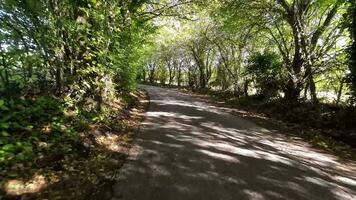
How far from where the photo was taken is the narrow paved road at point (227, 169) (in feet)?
17.7

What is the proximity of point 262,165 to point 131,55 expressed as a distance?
9443 mm

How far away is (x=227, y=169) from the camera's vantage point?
6.54 m

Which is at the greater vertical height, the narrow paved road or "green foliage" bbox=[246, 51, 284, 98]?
"green foliage" bbox=[246, 51, 284, 98]

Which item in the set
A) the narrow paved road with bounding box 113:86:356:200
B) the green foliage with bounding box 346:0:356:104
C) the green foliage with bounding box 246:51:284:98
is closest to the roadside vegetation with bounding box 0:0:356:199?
the green foliage with bounding box 346:0:356:104

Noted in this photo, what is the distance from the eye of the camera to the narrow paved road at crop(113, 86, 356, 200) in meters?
5.40

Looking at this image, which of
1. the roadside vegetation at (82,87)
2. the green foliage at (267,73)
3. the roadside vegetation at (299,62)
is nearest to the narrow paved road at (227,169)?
the roadside vegetation at (82,87)

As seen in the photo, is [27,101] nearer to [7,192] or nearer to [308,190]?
[7,192]

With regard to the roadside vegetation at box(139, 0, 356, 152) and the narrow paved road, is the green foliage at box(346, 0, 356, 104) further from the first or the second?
the narrow paved road

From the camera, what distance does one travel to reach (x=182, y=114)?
14078mm

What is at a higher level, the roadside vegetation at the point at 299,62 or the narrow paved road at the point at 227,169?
the roadside vegetation at the point at 299,62

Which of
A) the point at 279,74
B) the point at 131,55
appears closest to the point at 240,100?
the point at 279,74

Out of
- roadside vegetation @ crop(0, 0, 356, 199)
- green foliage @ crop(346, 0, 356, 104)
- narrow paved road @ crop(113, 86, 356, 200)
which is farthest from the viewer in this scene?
green foliage @ crop(346, 0, 356, 104)

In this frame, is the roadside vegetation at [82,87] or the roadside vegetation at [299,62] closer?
the roadside vegetation at [82,87]

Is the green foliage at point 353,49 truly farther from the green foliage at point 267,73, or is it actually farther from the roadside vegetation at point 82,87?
the green foliage at point 267,73
